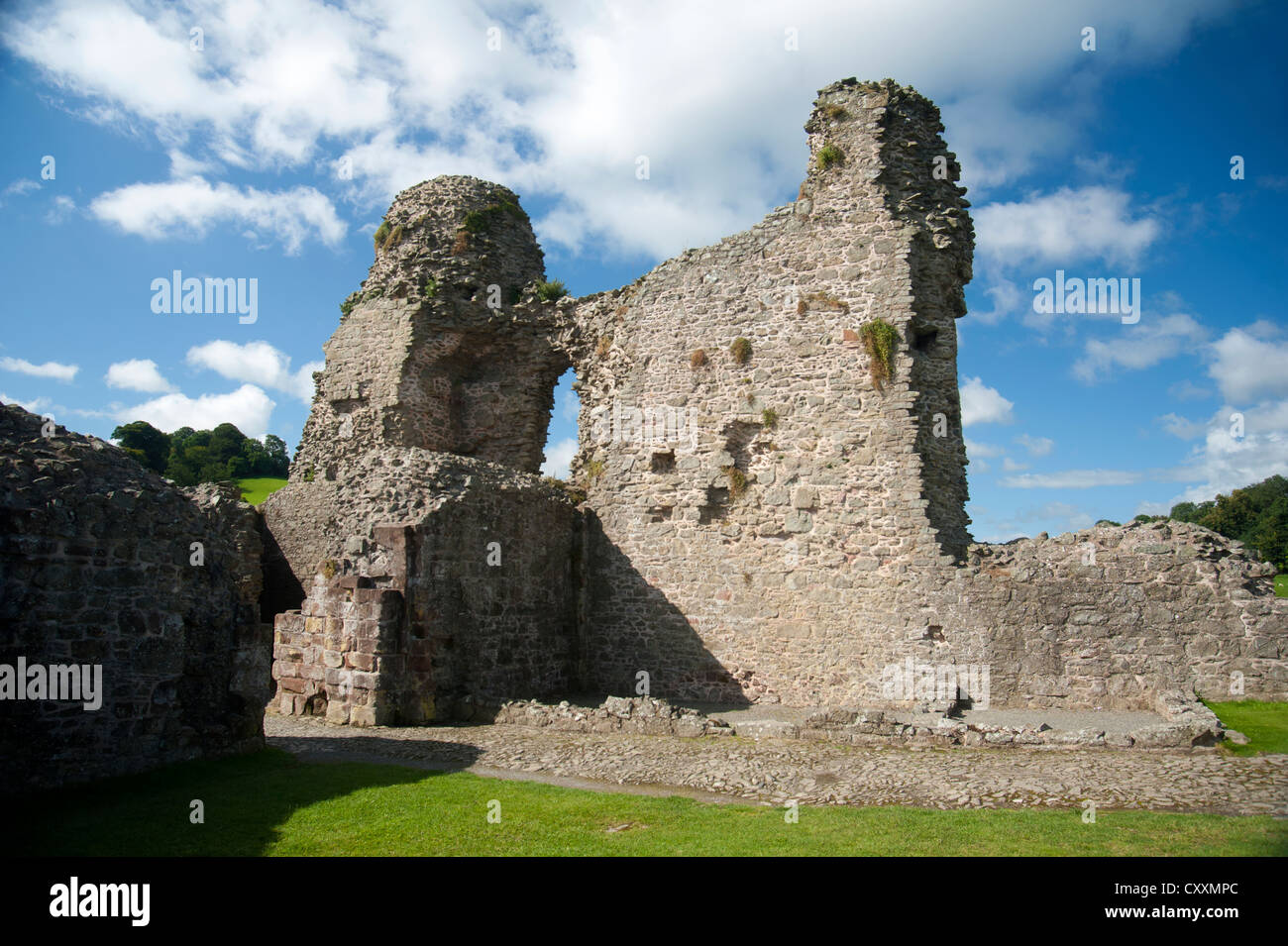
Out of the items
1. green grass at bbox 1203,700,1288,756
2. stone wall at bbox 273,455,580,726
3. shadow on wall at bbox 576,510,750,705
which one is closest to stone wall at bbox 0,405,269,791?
stone wall at bbox 273,455,580,726

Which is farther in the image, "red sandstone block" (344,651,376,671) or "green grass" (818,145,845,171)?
"green grass" (818,145,845,171)

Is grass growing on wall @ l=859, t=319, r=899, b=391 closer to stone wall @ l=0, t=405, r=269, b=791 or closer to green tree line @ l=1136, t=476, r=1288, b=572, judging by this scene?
stone wall @ l=0, t=405, r=269, b=791

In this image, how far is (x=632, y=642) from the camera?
1548cm

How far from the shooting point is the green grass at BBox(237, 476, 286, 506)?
42.5 meters

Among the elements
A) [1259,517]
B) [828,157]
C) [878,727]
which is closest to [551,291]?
[828,157]

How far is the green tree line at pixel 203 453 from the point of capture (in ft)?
169

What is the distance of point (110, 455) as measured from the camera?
8.35 metres

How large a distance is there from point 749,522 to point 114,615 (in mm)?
9968

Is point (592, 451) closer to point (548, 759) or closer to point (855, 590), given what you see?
point (855, 590)

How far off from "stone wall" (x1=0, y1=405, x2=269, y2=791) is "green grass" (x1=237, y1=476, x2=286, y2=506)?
34.9 m

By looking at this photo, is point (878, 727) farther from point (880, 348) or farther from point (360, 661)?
point (360, 661)

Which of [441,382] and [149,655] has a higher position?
[441,382]
